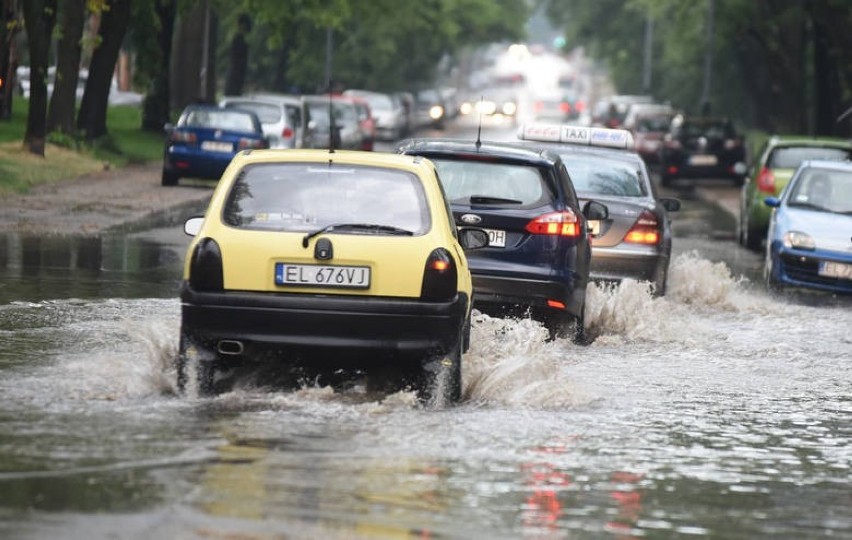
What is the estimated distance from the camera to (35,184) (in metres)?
31.3

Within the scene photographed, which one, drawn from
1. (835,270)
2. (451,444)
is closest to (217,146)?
(835,270)

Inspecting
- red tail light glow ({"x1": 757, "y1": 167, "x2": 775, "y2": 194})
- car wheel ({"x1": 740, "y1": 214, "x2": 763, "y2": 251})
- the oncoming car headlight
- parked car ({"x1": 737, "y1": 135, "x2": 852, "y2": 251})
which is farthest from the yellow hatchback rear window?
red tail light glow ({"x1": 757, "y1": 167, "x2": 775, "y2": 194})

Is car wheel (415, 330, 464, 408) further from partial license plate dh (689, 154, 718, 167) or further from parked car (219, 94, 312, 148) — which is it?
partial license plate dh (689, 154, 718, 167)

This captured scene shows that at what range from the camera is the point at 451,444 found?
962 cm

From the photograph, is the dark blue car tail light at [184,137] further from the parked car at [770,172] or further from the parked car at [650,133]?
the parked car at [650,133]

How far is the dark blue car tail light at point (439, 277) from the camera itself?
10594mm

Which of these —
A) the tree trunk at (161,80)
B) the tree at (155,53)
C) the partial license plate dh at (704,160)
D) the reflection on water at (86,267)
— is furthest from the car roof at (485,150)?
the partial license plate dh at (704,160)

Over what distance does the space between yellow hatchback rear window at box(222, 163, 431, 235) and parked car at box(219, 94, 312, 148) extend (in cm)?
2676

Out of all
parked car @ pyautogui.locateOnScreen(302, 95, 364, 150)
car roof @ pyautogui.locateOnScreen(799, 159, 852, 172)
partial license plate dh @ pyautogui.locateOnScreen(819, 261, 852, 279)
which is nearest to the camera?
partial license plate dh @ pyautogui.locateOnScreen(819, 261, 852, 279)

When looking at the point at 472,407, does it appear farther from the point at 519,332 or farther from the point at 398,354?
the point at 519,332

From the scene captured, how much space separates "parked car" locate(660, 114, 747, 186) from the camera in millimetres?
46000

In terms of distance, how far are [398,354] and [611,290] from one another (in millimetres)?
6827

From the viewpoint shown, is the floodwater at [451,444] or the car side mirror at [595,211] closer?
the floodwater at [451,444]

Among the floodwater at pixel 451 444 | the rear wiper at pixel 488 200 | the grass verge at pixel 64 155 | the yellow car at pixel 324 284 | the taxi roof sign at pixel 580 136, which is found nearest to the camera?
the floodwater at pixel 451 444
